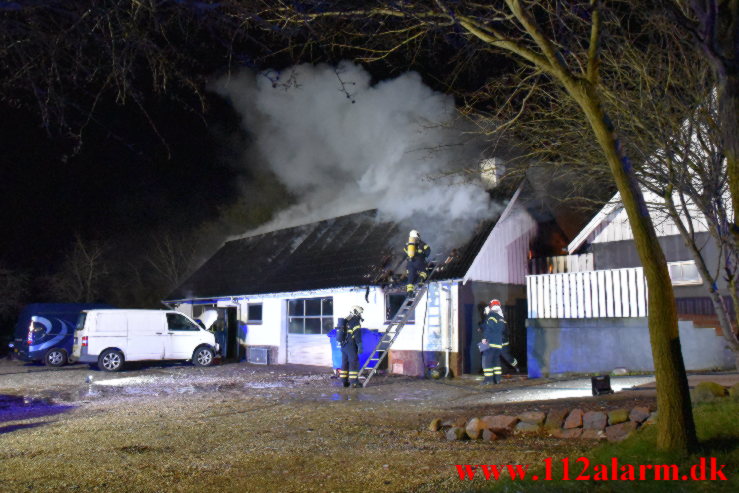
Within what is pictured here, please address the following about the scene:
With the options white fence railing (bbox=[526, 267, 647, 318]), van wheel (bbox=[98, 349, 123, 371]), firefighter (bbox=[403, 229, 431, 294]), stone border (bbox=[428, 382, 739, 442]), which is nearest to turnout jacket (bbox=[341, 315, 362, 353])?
firefighter (bbox=[403, 229, 431, 294])

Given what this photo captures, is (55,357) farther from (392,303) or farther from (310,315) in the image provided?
(392,303)

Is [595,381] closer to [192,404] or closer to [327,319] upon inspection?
[192,404]

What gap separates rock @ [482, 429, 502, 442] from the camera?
280 inches

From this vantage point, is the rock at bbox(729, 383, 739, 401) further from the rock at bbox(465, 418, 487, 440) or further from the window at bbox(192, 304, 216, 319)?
the window at bbox(192, 304, 216, 319)

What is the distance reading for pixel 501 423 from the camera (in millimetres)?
7293

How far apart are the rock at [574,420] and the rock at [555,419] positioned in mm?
64

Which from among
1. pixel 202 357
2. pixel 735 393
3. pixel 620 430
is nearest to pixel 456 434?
pixel 620 430

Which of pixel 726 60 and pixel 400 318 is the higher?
pixel 726 60

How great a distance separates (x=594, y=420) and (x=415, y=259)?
8.51 m

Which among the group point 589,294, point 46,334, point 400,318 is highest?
point 589,294

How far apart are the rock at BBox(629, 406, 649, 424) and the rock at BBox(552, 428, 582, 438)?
610 mm

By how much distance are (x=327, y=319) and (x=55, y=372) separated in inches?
326

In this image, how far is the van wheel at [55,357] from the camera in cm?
1981

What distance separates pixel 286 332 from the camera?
19812 mm
